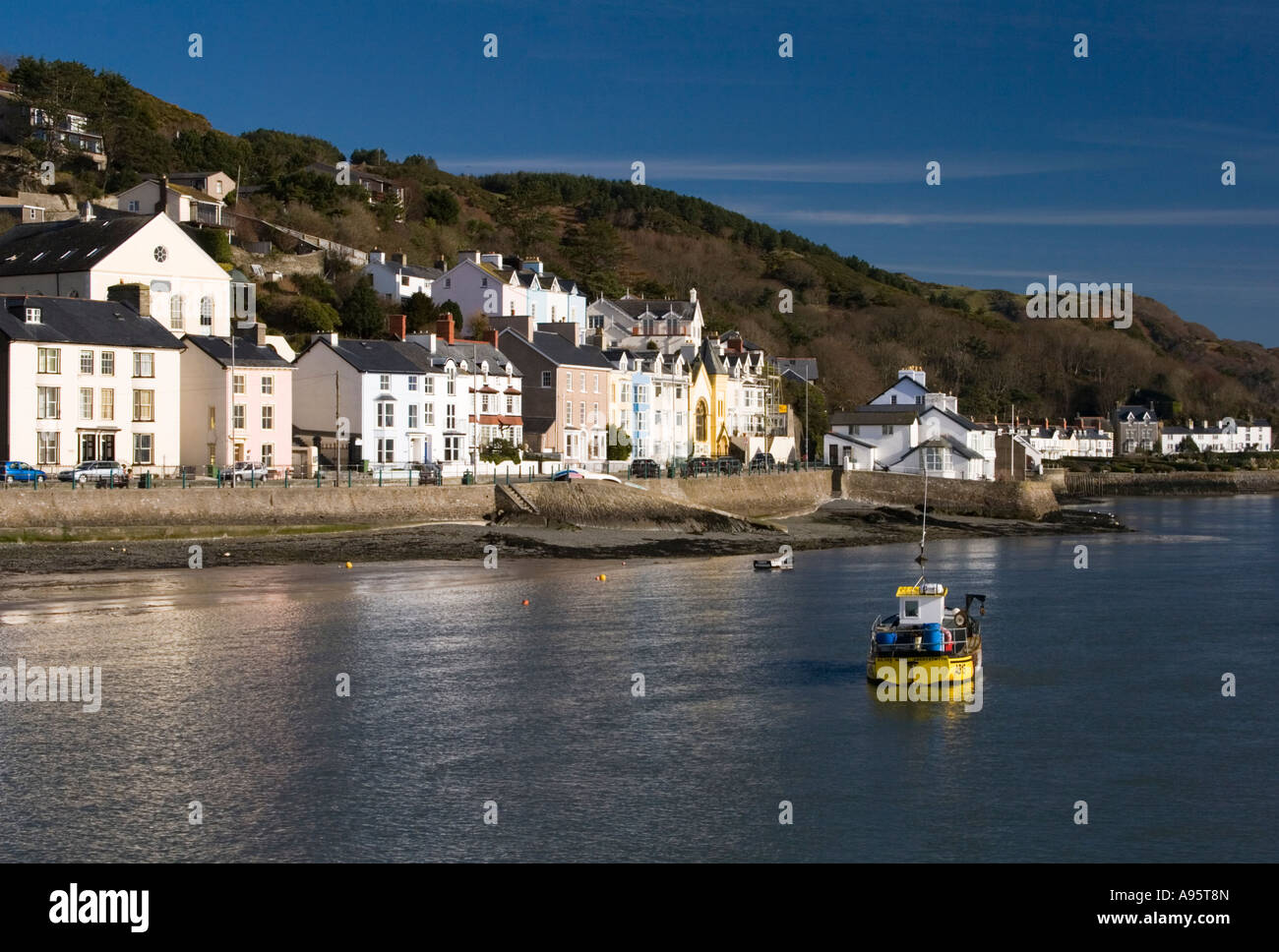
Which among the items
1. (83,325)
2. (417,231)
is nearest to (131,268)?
(83,325)

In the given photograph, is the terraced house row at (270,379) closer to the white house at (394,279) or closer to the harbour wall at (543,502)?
the white house at (394,279)

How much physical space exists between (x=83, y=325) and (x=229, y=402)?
6760mm

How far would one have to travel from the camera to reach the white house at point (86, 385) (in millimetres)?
56344

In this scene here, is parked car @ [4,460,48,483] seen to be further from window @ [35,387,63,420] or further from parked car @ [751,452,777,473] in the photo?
parked car @ [751,452,777,473]

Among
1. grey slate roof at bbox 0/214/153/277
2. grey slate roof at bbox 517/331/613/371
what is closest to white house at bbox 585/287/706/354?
grey slate roof at bbox 517/331/613/371

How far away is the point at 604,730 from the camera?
28297mm

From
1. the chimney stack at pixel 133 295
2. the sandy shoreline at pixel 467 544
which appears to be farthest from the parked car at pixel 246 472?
the chimney stack at pixel 133 295

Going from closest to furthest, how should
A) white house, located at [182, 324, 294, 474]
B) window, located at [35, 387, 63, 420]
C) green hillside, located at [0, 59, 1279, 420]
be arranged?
window, located at [35, 387, 63, 420] < white house, located at [182, 324, 294, 474] < green hillside, located at [0, 59, 1279, 420]

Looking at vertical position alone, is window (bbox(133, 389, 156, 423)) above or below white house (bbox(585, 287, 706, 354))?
below

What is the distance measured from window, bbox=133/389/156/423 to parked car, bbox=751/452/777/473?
120 feet

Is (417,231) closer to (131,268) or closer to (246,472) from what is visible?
(131,268)

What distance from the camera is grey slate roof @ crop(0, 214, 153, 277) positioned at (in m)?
69.2

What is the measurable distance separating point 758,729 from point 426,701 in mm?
7135

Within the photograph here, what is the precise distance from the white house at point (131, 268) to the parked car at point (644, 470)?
2156 centimetres
